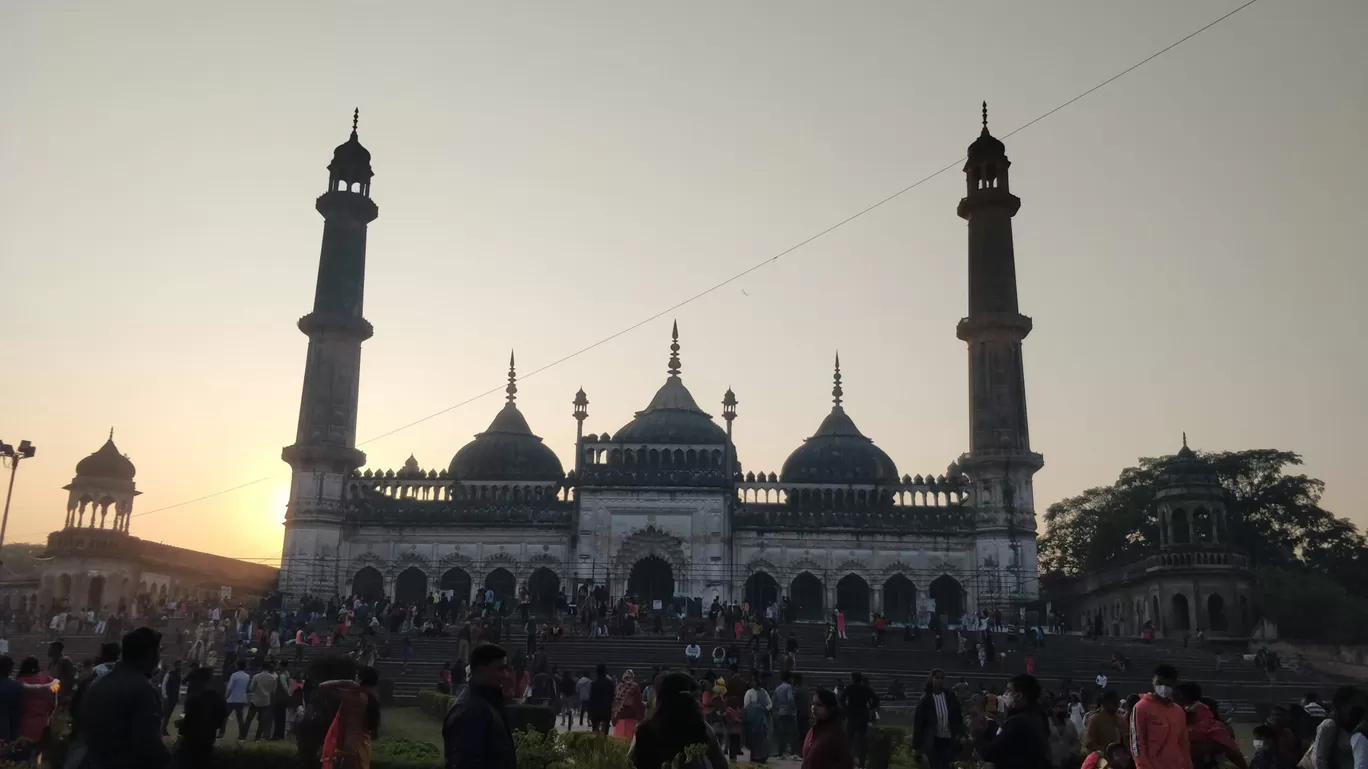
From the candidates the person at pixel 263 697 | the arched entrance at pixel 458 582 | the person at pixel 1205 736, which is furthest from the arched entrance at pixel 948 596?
the person at pixel 1205 736

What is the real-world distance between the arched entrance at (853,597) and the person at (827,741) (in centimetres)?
3928

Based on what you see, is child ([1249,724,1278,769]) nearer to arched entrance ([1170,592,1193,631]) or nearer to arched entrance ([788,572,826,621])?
arched entrance ([1170,592,1193,631])

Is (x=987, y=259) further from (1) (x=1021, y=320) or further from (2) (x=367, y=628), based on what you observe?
(2) (x=367, y=628)

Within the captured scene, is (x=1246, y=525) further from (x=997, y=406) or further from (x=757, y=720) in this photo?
(x=757, y=720)

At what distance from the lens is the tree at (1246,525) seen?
5300cm

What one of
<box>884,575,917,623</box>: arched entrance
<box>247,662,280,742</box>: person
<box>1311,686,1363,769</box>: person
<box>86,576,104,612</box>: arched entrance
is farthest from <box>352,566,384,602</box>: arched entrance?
<box>1311,686,1363,769</box>: person

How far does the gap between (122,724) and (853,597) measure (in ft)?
137

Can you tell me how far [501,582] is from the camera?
1909 inches

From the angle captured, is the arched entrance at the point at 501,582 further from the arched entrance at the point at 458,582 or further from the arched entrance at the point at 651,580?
the arched entrance at the point at 651,580

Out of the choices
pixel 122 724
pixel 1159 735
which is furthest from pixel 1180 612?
pixel 122 724

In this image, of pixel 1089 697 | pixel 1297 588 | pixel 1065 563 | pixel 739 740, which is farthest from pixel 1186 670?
pixel 1065 563

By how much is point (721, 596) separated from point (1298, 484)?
89.1ft

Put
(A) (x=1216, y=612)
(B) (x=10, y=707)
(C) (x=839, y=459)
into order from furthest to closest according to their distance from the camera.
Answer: (C) (x=839, y=459)
(A) (x=1216, y=612)
(B) (x=10, y=707)

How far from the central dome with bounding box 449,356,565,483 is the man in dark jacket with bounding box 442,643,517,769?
44.5 meters
